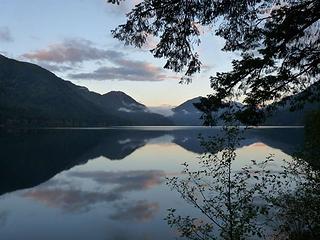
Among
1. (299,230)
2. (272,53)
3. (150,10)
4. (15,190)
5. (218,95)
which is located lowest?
(15,190)

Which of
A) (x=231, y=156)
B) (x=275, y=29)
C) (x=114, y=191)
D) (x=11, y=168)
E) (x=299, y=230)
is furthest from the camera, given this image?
(x=11, y=168)

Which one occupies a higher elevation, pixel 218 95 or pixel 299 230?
pixel 218 95

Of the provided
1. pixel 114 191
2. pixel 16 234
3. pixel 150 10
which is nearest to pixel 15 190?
pixel 114 191

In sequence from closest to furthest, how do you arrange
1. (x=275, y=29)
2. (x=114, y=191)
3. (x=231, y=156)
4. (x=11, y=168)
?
(x=275, y=29)
(x=231, y=156)
(x=114, y=191)
(x=11, y=168)

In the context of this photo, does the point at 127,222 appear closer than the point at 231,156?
No

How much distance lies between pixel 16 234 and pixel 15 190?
2671 centimetres

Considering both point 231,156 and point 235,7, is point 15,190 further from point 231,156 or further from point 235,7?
point 235,7

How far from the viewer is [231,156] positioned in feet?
56.3

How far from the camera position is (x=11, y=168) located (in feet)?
283

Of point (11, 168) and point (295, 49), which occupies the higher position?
point (295, 49)

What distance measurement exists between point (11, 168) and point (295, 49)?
82351 millimetres

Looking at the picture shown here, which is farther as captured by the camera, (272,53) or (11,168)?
(11,168)

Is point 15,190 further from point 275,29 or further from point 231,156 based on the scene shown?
point 275,29

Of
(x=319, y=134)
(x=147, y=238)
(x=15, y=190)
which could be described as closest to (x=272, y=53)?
(x=319, y=134)
